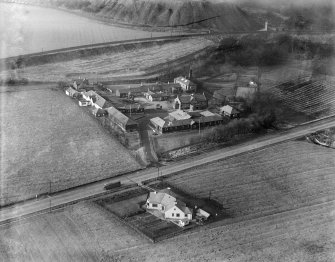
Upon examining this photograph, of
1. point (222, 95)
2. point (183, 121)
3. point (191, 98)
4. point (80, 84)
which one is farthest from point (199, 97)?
point (80, 84)

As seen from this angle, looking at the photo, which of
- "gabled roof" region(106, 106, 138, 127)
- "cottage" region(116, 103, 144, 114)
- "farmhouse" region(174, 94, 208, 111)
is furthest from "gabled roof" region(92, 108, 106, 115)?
"farmhouse" region(174, 94, 208, 111)

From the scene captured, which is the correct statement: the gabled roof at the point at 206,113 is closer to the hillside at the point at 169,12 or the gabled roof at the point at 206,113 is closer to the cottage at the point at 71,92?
the cottage at the point at 71,92

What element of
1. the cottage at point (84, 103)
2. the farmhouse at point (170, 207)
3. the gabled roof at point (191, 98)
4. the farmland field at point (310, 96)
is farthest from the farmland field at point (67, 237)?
the farmland field at point (310, 96)

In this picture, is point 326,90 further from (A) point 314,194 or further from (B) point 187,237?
(B) point 187,237

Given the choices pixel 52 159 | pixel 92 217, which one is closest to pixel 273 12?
pixel 52 159

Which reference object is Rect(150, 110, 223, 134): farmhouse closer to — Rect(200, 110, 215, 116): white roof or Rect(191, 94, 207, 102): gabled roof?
Rect(200, 110, 215, 116): white roof

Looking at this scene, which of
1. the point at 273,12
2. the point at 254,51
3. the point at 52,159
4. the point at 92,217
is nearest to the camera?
the point at 92,217
